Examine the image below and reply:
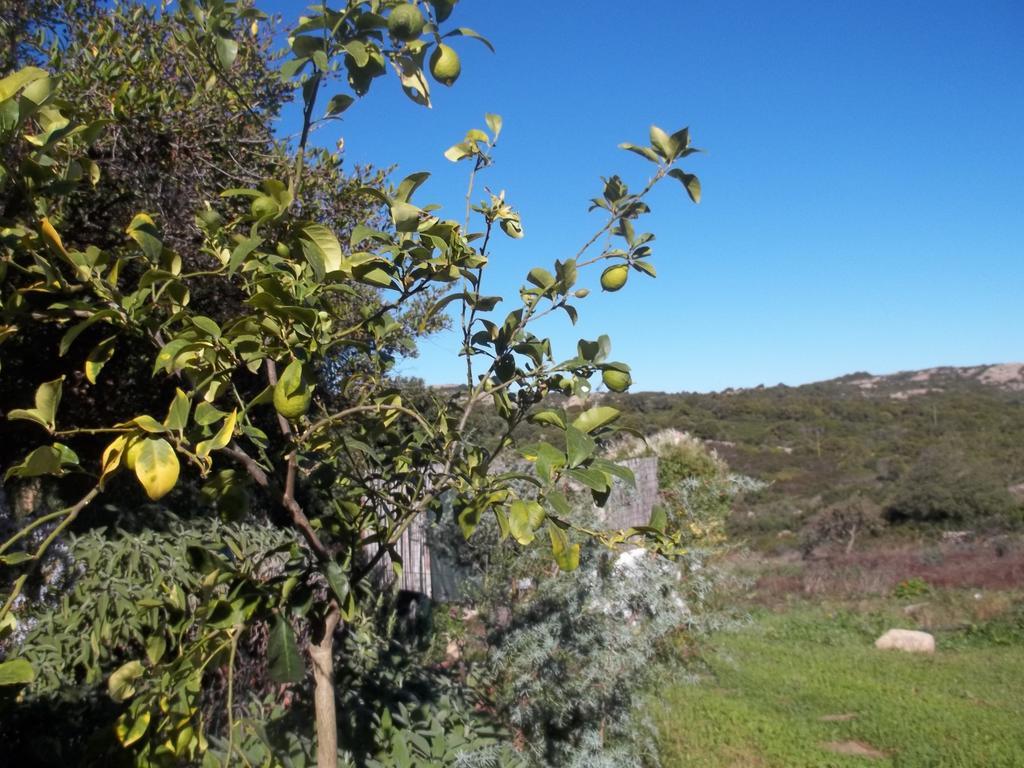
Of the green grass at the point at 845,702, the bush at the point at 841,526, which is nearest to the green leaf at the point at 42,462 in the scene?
the green grass at the point at 845,702

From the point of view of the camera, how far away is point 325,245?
1116mm

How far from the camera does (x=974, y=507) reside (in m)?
→ 20.0

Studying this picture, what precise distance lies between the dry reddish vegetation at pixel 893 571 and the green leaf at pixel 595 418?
11.5 m

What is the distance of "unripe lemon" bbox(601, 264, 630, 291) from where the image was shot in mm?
1396

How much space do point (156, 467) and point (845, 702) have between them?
7538 millimetres

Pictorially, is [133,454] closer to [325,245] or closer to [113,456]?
[113,456]

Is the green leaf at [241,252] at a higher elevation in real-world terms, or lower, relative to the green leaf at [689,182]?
lower

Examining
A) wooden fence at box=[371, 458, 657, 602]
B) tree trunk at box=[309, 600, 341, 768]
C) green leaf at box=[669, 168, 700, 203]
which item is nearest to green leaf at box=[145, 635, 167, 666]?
tree trunk at box=[309, 600, 341, 768]

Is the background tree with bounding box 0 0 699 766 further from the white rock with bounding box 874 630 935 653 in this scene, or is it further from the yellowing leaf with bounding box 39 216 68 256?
the white rock with bounding box 874 630 935 653

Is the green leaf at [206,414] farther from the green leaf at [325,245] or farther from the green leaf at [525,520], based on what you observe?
the green leaf at [525,520]

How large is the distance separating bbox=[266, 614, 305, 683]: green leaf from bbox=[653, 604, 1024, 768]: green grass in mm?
3103

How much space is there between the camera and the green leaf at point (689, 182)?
1.34 metres

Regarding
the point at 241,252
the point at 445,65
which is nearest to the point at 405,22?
the point at 445,65

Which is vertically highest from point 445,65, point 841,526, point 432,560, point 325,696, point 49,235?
point 445,65
